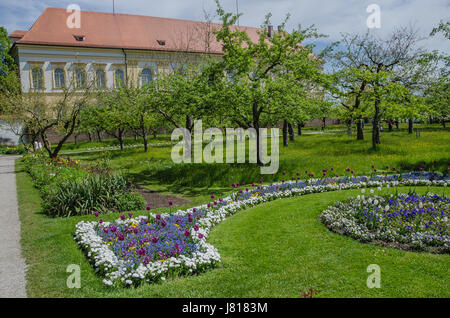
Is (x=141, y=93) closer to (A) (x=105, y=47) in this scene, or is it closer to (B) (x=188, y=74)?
(B) (x=188, y=74)

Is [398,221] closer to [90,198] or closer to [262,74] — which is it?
[90,198]

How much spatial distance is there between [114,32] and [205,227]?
4588cm

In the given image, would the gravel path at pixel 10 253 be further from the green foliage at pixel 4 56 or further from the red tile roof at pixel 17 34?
the red tile roof at pixel 17 34

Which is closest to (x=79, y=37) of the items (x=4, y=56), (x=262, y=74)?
(x=4, y=56)

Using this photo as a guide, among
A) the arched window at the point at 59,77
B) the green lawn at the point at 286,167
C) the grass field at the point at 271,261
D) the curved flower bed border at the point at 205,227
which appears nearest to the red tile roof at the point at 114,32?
the arched window at the point at 59,77

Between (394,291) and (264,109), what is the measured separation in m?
12.2

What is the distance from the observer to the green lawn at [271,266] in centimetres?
496

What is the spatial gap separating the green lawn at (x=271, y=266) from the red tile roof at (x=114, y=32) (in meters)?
35.6

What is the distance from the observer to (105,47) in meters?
44.3

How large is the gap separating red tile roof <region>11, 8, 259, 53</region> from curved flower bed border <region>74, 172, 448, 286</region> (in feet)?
105

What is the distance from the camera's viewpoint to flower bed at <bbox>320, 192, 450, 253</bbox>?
6543mm

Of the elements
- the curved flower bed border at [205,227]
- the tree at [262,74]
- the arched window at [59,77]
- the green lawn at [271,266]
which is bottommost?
the green lawn at [271,266]

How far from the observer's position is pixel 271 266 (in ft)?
19.0
